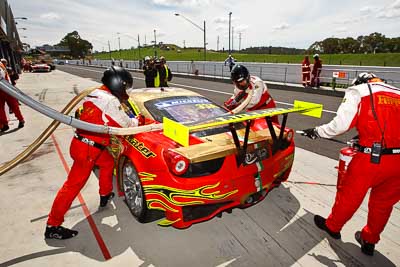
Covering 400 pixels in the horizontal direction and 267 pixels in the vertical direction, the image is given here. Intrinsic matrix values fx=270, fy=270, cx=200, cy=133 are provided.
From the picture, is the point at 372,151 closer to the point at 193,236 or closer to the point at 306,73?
the point at 193,236

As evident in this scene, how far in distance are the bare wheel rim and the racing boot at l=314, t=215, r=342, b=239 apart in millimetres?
1990

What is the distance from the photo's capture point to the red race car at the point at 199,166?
2.53 metres

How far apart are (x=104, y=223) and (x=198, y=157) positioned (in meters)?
1.56

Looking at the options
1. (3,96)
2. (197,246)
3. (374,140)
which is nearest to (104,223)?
(197,246)

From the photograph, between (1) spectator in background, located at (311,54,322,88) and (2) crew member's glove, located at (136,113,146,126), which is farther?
(1) spectator in background, located at (311,54,322,88)

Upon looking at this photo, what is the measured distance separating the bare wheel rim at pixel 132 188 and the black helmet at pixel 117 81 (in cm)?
82

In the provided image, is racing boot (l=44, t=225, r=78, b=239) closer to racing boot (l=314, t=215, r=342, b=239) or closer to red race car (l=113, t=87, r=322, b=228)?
red race car (l=113, t=87, r=322, b=228)

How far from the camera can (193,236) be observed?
9.81ft

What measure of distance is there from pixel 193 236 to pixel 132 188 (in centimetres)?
88

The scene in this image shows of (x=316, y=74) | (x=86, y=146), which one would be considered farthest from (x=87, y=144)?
(x=316, y=74)

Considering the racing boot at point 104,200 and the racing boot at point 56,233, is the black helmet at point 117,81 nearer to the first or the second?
the racing boot at point 104,200

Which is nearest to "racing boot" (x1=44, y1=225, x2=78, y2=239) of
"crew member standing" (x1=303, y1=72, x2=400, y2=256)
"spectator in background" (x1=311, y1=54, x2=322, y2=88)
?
"crew member standing" (x1=303, y1=72, x2=400, y2=256)

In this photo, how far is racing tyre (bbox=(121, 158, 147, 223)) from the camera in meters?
2.91

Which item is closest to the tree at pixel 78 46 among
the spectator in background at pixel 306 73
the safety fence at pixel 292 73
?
the safety fence at pixel 292 73
